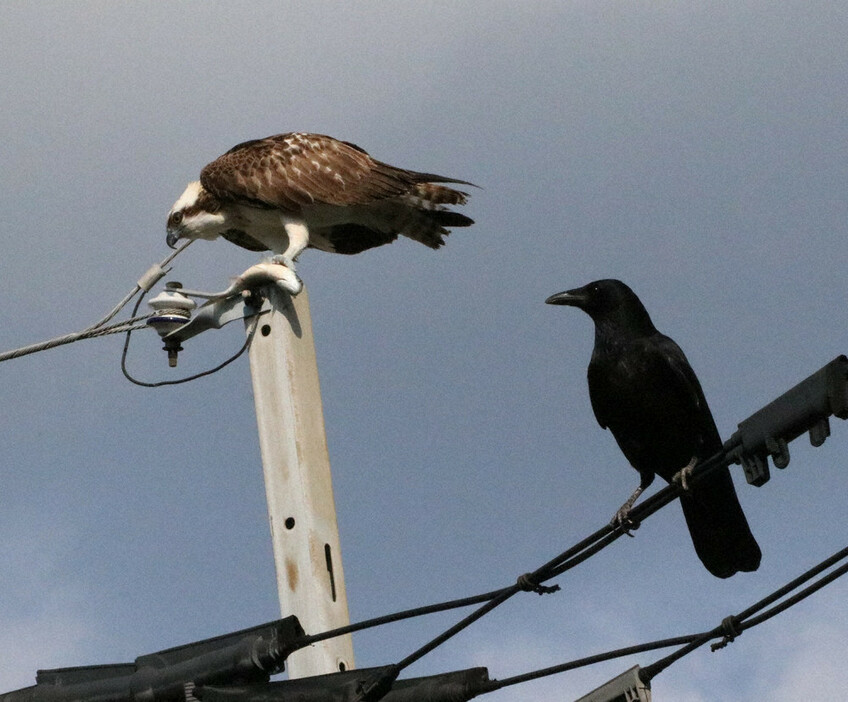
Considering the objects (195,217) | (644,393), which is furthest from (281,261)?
(644,393)

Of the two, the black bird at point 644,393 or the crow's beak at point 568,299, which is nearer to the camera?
the black bird at point 644,393

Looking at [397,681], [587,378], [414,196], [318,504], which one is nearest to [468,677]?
[397,681]

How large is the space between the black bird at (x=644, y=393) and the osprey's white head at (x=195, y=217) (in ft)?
6.69

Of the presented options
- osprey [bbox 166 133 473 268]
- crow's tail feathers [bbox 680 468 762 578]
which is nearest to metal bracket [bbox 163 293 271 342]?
osprey [bbox 166 133 473 268]

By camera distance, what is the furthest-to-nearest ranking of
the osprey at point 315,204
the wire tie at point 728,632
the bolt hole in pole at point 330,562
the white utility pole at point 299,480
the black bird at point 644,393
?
the osprey at point 315,204 < the black bird at point 644,393 < the bolt hole in pole at point 330,562 < the white utility pole at point 299,480 < the wire tie at point 728,632

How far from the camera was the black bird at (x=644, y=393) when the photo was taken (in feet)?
22.1

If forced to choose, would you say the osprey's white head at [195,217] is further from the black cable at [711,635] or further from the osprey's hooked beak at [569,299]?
the black cable at [711,635]

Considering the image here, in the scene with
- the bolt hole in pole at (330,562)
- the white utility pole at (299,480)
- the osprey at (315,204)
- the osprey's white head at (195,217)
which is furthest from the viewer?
the osprey's white head at (195,217)

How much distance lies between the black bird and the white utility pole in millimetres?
1371

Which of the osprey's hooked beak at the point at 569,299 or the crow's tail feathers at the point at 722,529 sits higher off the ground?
the osprey's hooked beak at the point at 569,299

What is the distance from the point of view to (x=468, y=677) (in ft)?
16.9

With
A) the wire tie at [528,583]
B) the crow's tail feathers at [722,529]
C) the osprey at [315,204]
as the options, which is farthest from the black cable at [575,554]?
the osprey at [315,204]

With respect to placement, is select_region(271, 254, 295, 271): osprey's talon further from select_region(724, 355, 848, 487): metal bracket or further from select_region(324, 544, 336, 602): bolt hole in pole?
select_region(724, 355, 848, 487): metal bracket

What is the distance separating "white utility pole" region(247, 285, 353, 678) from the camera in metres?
5.72
